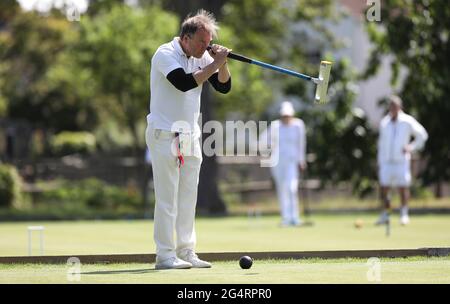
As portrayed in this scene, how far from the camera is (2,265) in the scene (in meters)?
9.11

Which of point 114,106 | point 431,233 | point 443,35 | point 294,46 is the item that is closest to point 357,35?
point 294,46

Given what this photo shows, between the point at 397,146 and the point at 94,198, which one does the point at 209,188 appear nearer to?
the point at 94,198

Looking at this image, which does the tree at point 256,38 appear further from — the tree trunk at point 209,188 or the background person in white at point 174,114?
A: the background person in white at point 174,114

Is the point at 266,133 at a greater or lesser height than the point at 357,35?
lesser

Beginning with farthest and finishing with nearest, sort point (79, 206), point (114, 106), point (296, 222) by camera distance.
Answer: point (114, 106) → point (79, 206) → point (296, 222)

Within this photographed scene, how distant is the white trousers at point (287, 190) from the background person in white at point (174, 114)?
817 cm

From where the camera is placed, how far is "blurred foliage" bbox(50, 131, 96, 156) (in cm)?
3516

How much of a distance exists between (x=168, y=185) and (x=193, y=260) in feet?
2.11

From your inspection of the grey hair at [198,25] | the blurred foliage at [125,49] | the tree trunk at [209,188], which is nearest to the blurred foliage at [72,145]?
the blurred foliage at [125,49]

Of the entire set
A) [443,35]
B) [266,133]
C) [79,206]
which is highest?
[443,35]

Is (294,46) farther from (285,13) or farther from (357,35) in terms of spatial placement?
(357,35)

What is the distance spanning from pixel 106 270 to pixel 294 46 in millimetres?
23414

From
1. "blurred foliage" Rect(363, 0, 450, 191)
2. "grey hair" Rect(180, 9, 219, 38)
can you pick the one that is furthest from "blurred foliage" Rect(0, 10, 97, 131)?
"grey hair" Rect(180, 9, 219, 38)

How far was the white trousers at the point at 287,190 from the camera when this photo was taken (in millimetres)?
16734
